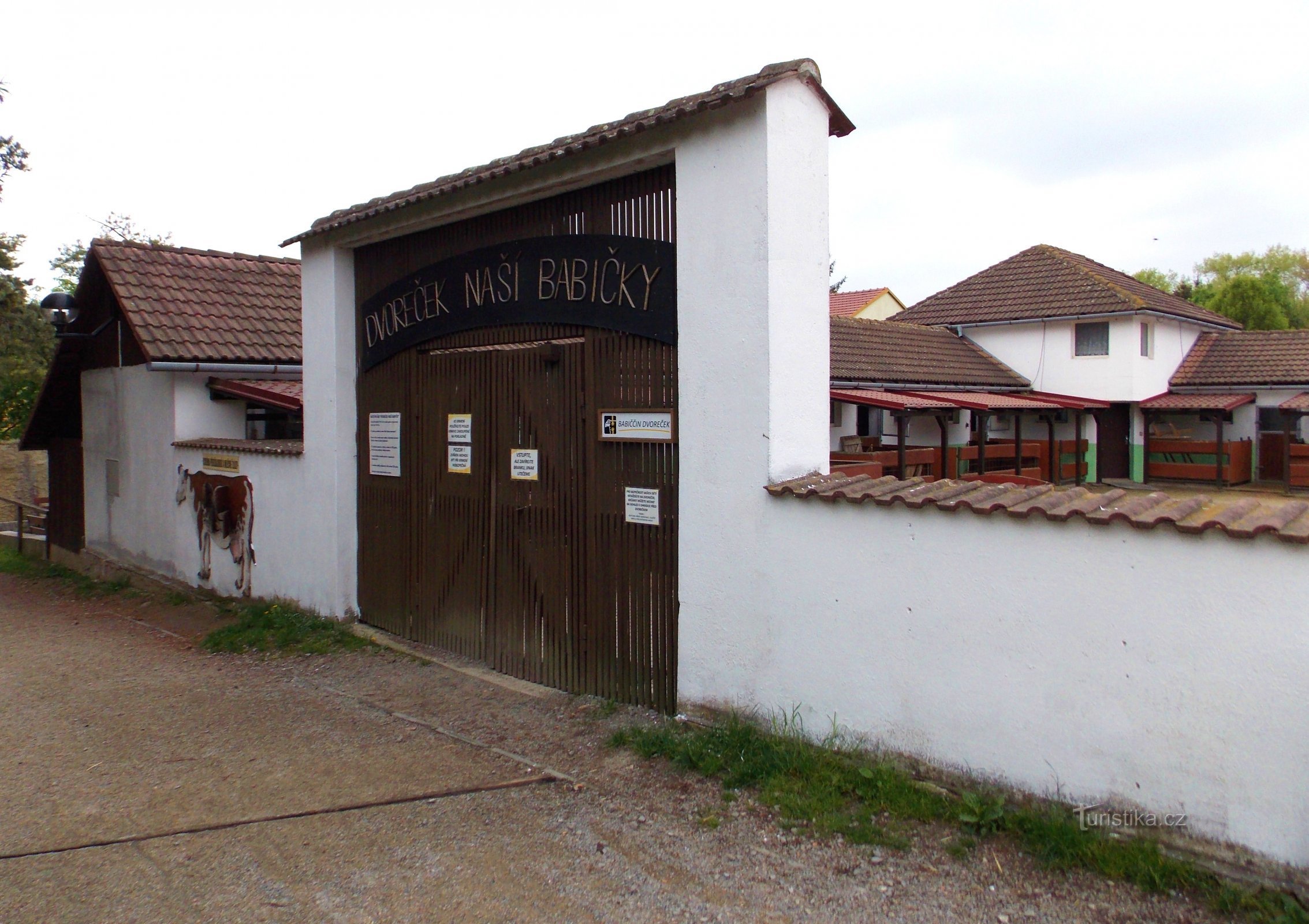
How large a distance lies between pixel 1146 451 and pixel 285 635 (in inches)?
1018

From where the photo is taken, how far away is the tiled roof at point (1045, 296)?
2664 centimetres

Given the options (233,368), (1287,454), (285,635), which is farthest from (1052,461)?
(285,635)

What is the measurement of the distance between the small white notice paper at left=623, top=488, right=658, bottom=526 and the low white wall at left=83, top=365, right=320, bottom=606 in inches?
170

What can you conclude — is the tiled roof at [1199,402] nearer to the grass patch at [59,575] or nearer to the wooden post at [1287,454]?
the wooden post at [1287,454]

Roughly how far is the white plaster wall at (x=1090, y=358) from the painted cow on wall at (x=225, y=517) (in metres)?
23.0

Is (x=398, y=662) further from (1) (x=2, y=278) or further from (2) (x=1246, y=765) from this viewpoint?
(1) (x=2, y=278)

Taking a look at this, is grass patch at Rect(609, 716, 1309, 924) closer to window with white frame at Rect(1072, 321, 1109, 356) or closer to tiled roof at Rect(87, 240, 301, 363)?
tiled roof at Rect(87, 240, 301, 363)

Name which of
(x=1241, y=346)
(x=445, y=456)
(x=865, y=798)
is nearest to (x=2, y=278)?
(x=445, y=456)

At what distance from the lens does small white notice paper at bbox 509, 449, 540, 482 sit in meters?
7.14

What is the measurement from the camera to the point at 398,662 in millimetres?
7992

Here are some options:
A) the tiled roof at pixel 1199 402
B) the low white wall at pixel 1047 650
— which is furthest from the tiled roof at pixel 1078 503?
the tiled roof at pixel 1199 402

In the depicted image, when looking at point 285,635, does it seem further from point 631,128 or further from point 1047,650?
point 1047,650

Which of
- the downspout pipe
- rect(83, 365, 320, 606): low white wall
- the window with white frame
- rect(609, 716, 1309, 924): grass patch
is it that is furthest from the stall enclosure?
the window with white frame

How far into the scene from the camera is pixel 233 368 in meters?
11.8
